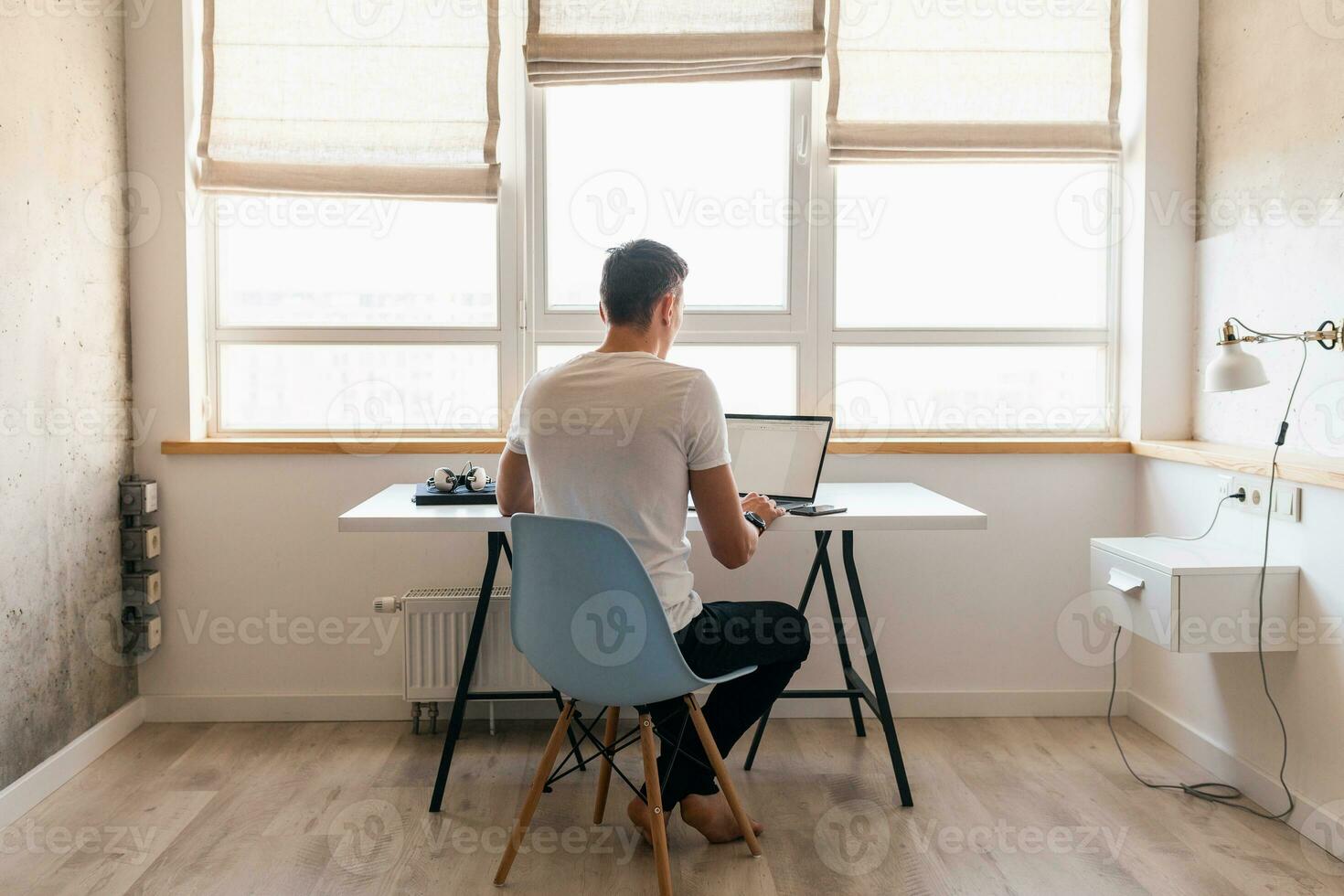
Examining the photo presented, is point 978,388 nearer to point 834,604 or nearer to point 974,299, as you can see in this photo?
point 974,299

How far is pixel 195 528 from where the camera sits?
10.5 ft

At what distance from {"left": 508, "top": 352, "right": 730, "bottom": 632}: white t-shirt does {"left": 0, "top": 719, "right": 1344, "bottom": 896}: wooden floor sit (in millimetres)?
748

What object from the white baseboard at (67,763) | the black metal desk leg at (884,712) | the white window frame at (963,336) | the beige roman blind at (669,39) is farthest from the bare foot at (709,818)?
the beige roman blind at (669,39)

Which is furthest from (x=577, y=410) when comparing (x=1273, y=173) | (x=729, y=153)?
(x=1273, y=173)

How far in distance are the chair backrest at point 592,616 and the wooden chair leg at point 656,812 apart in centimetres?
A: 9

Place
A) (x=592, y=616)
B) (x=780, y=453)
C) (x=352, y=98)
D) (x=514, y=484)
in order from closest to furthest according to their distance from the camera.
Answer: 1. (x=592, y=616)
2. (x=514, y=484)
3. (x=780, y=453)
4. (x=352, y=98)

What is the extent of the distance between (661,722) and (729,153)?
191cm

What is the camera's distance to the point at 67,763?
2725 millimetres

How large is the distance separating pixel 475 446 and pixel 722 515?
53.7 inches

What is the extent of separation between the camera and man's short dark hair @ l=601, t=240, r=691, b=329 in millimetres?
2094

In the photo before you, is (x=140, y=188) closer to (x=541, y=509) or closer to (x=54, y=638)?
(x=54, y=638)

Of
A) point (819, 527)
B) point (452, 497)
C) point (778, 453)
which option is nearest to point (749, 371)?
point (778, 453)

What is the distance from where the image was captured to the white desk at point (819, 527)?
8.00ft

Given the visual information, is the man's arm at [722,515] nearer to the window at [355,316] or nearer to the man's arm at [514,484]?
the man's arm at [514,484]
